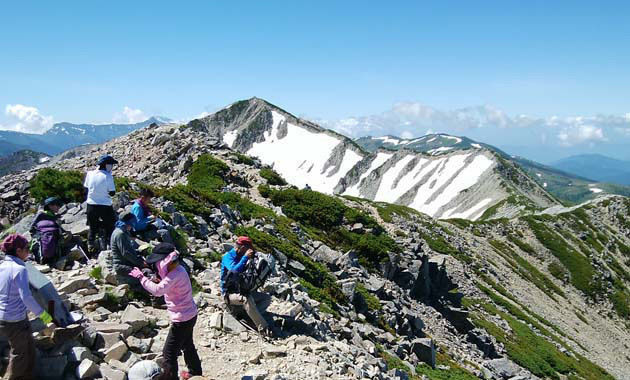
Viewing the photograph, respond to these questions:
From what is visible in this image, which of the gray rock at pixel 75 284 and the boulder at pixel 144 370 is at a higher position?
the gray rock at pixel 75 284

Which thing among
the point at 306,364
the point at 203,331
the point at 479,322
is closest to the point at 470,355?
the point at 479,322

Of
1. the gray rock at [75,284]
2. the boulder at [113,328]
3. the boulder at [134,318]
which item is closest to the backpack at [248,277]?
the boulder at [134,318]

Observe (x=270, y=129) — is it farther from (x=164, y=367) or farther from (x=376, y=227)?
(x=164, y=367)

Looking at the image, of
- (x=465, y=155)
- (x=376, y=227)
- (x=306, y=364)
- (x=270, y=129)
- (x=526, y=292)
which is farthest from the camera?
(x=270, y=129)

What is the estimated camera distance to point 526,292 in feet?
191

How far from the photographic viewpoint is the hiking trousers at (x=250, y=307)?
12141 millimetres

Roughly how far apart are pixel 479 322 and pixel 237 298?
1150 inches

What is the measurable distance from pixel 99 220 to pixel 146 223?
60.4 inches

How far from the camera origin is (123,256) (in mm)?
11508

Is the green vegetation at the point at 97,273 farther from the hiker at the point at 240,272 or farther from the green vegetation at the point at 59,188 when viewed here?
the green vegetation at the point at 59,188

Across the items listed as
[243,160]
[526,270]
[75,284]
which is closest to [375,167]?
[526,270]

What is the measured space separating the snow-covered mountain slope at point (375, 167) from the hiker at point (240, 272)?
104 metres

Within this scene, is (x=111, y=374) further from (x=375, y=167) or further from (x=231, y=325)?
(x=375, y=167)

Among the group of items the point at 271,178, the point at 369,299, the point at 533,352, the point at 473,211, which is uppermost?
the point at 271,178
